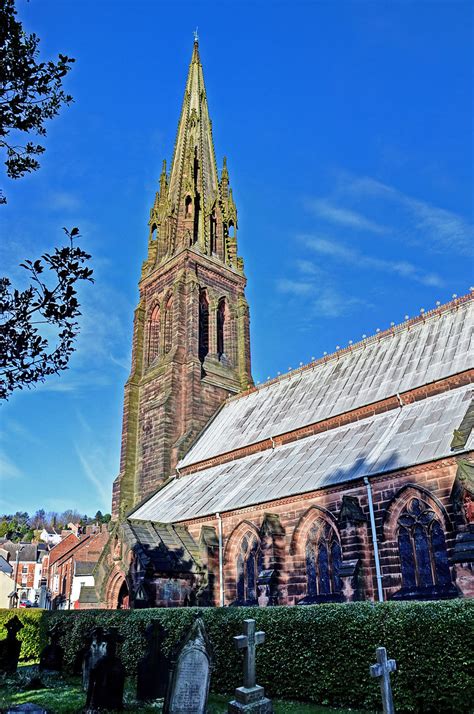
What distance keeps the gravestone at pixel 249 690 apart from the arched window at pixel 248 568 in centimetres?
1123

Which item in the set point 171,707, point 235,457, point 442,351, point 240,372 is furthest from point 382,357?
point 171,707

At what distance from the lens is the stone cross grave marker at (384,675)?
870cm

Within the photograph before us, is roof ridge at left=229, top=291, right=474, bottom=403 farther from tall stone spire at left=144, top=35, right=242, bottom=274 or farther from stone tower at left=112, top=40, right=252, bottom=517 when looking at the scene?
tall stone spire at left=144, top=35, right=242, bottom=274

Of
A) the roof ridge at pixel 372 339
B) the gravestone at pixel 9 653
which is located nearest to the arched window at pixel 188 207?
the roof ridge at pixel 372 339

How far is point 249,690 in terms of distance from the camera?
8953 mm

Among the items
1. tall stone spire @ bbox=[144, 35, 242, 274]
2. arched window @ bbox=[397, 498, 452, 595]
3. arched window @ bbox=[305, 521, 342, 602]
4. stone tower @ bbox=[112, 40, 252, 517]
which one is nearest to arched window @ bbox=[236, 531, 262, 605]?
arched window @ bbox=[305, 521, 342, 602]

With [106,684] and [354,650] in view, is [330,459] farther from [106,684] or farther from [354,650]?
[106,684]

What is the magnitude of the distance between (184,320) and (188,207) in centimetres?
1005

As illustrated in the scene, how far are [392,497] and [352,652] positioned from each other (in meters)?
6.63

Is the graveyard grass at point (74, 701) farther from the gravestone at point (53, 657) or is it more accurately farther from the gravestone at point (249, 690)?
the gravestone at point (53, 657)

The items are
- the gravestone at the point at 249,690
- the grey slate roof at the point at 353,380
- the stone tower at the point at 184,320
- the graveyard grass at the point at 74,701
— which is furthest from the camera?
the stone tower at the point at 184,320

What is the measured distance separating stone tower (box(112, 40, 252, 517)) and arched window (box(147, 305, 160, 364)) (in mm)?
71

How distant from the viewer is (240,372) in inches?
1492

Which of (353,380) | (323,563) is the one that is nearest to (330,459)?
(323,563)
